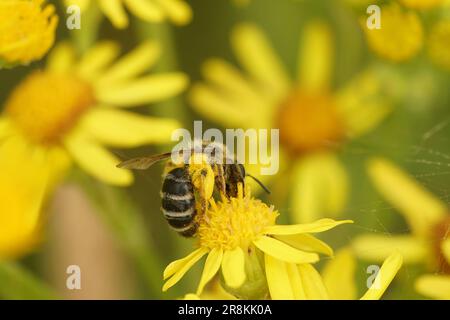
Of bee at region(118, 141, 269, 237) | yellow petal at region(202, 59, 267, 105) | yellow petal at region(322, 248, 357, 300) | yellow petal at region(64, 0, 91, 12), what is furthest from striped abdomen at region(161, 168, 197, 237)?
yellow petal at region(202, 59, 267, 105)

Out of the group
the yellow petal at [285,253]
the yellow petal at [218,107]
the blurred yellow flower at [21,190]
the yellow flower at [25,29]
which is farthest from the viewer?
the yellow petal at [218,107]

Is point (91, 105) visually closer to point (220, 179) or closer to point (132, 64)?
point (132, 64)

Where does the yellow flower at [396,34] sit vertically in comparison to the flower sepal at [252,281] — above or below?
above

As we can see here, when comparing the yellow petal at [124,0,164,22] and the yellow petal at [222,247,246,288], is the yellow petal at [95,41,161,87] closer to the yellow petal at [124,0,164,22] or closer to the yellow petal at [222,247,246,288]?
the yellow petal at [124,0,164,22]

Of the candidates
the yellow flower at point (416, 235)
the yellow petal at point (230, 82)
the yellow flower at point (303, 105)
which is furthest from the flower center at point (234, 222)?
the yellow petal at point (230, 82)

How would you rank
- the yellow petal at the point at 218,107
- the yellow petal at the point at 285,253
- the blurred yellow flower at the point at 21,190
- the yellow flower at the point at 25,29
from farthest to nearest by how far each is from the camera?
1. the yellow petal at the point at 218,107
2. the blurred yellow flower at the point at 21,190
3. the yellow flower at the point at 25,29
4. the yellow petal at the point at 285,253

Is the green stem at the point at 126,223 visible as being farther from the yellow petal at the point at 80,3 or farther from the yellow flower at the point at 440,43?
the yellow flower at the point at 440,43

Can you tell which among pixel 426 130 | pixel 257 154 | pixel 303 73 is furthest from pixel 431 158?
pixel 303 73

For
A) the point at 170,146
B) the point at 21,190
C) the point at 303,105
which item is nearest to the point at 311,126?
the point at 303,105

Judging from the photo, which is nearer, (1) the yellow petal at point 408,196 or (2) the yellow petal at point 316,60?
(1) the yellow petal at point 408,196
